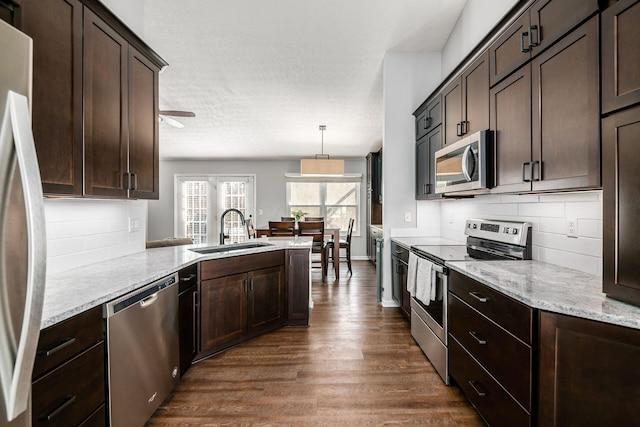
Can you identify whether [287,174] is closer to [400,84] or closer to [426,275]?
[400,84]

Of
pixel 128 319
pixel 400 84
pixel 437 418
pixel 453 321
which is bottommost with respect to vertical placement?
pixel 437 418

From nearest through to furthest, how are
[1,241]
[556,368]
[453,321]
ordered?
[1,241]
[556,368]
[453,321]

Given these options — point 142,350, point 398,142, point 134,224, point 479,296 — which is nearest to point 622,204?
point 479,296

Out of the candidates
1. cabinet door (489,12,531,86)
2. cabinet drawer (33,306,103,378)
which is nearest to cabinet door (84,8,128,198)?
cabinet drawer (33,306,103,378)

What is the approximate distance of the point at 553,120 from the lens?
1.59 m

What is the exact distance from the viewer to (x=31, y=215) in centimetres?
82

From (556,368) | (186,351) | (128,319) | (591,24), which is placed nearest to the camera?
(556,368)

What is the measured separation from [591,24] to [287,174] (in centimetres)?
672

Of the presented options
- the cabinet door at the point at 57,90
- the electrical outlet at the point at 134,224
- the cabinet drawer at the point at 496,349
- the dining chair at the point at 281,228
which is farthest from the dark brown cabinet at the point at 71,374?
the dining chair at the point at 281,228

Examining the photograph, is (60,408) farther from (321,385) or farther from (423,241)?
(423,241)

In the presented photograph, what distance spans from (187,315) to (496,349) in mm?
1913

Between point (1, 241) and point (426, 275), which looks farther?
point (426, 275)

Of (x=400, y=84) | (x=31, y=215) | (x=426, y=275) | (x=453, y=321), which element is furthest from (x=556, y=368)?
(x=400, y=84)

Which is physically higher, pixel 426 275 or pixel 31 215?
pixel 31 215
